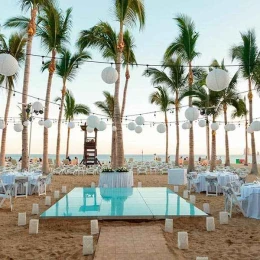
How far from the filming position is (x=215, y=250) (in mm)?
4895

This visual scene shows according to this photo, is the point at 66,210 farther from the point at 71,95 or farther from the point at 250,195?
the point at 71,95

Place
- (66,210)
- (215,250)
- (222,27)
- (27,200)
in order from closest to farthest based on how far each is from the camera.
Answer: (215,250) < (66,210) < (27,200) < (222,27)

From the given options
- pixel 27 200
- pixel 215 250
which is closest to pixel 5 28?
pixel 27 200

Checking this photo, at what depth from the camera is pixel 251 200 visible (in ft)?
24.5

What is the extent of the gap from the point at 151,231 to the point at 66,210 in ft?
7.93

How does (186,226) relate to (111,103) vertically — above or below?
below

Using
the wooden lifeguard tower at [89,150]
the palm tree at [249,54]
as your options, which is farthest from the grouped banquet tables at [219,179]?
the wooden lifeguard tower at [89,150]

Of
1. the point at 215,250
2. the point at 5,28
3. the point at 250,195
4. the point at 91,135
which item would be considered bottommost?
the point at 215,250

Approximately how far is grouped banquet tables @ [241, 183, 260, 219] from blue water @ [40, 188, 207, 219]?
112 centimetres

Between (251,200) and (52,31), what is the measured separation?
13.5 metres

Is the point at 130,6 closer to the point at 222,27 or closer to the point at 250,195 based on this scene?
the point at 222,27

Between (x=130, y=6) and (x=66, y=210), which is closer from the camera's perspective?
(x=66, y=210)

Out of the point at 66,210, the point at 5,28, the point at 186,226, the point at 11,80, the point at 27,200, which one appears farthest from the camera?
the point at 11,80

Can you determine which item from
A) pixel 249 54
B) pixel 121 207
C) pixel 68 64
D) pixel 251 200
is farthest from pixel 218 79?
pixel 68 64
